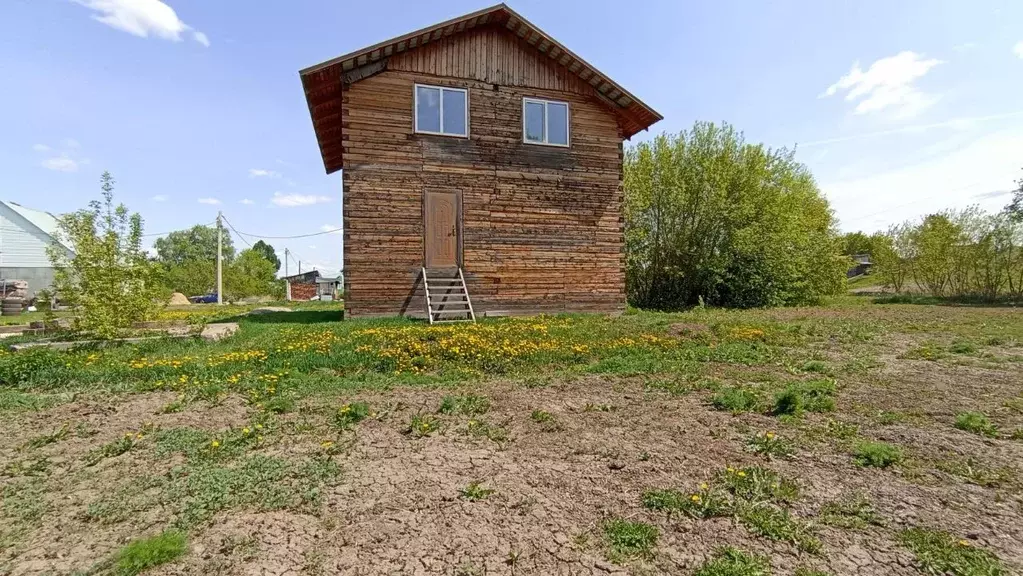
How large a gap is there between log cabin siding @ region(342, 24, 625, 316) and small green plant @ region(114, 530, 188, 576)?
10.6 meters

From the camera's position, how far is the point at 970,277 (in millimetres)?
25672

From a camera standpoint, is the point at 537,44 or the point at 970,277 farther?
the point at 970,277

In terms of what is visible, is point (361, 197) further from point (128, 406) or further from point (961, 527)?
Result: point (961, 527)

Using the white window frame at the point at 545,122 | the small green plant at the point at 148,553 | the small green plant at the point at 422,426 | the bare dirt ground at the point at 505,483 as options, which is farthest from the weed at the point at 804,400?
the white window frame at the point at 545,122

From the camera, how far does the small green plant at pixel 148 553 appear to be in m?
2.52

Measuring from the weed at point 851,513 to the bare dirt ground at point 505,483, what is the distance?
37 mm

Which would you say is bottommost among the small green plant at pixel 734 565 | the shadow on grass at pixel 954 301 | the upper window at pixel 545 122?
the small green plant at pixel 734 565

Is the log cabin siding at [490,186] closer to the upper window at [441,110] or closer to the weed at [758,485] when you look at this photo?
the upper window at [441,110]

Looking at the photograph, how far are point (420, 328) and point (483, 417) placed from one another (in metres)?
6.31

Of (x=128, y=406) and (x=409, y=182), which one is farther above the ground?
(x=409, y=182)

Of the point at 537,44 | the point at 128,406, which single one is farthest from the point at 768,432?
the point at 537,44

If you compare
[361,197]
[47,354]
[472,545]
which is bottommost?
[472,545]

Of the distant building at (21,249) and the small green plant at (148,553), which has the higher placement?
the distant building at (21,249)

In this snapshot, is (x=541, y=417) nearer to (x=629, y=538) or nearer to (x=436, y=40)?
(x=629, y=538)
